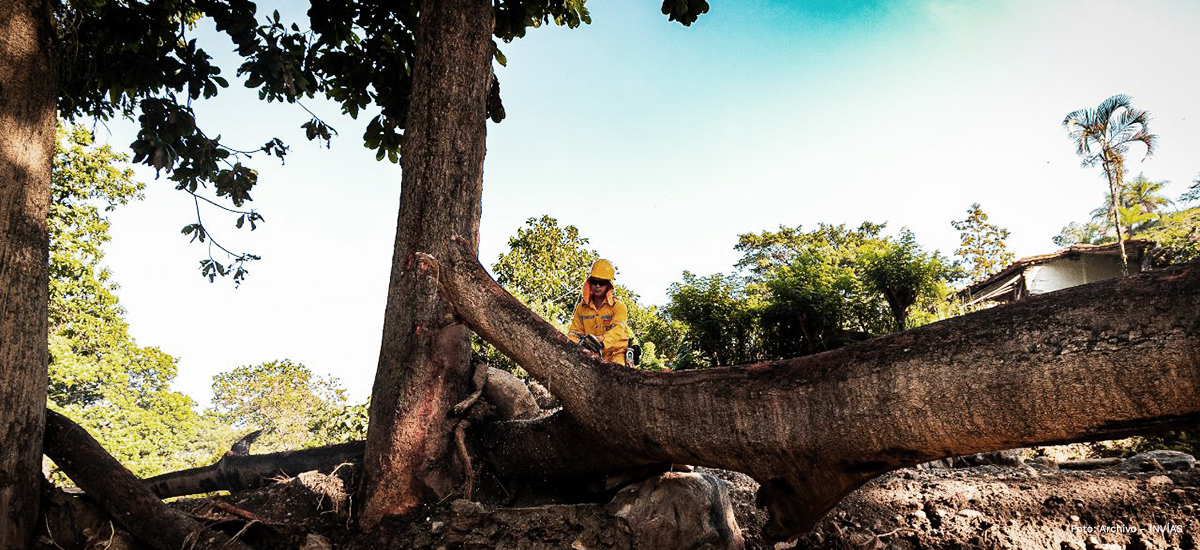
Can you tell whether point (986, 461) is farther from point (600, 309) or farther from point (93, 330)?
point (93, 330)

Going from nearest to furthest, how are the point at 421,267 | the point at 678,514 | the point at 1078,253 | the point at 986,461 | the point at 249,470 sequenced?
the point at 678,514 → the point at 421,267 → the point at 249,470 → the point at 986,461 → the point at 1078,253

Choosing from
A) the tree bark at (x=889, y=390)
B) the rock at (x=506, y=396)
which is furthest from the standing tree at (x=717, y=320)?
the tree bark at (x=889, y=390)

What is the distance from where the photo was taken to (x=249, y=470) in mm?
4809

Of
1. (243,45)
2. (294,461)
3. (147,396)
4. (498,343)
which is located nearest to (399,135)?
(243,45)

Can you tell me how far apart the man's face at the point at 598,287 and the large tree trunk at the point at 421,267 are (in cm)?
157

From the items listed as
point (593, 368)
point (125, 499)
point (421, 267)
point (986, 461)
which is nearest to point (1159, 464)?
point (986, 461)

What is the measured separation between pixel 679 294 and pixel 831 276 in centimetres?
347

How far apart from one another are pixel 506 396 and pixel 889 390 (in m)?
3.09

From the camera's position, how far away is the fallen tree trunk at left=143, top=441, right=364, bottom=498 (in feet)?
Result: 15.5

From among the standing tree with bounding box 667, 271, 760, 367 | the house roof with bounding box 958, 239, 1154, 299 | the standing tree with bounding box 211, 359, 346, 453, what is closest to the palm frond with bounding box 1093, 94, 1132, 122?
the house roof with bounding box 958, 239, 1154, 299

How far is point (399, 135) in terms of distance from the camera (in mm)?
6574

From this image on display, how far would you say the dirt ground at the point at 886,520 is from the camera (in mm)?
3231

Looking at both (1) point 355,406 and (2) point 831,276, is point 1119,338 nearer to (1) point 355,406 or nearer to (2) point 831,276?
(1) point 355,406

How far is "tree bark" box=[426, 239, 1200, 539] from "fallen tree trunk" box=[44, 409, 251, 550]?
2345 millimetres
